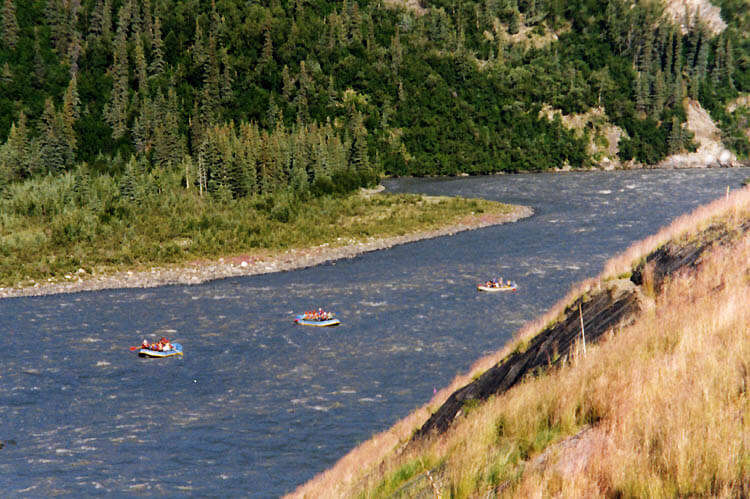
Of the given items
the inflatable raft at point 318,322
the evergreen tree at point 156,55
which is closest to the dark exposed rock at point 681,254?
the inflatable raft at point 318,322

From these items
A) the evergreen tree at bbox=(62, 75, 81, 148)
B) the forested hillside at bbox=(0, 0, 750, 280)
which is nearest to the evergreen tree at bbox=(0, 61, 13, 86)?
the forested hillside at bbox=(0, 0, 750, 280)

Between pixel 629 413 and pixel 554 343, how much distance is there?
6337mm

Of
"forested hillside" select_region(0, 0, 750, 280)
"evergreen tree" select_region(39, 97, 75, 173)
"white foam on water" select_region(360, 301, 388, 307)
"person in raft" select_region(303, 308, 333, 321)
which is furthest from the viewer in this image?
"evergreen tree" select_region(39, 97, 75, 173)

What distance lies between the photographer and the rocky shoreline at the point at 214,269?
173 ft

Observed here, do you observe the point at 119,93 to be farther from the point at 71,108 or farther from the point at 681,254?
the point at 681,254

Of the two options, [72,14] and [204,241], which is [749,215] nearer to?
[204,241]

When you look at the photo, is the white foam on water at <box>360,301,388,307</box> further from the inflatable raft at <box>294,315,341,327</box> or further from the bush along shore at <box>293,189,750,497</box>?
the bush along shore at <box>293,189,750,497</box>

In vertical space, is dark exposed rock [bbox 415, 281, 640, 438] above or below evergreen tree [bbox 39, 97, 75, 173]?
below

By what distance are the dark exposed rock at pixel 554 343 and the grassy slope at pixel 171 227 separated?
49.6 metres

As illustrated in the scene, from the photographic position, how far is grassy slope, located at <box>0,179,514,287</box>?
196 ft

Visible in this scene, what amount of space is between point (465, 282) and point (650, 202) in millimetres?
58883

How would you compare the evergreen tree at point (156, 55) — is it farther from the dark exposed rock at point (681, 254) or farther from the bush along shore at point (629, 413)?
the bush along shore at point (629, 413)

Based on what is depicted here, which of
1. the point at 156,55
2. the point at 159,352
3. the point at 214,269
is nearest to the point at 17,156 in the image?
the point at 214,269

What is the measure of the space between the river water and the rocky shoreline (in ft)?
7.28
